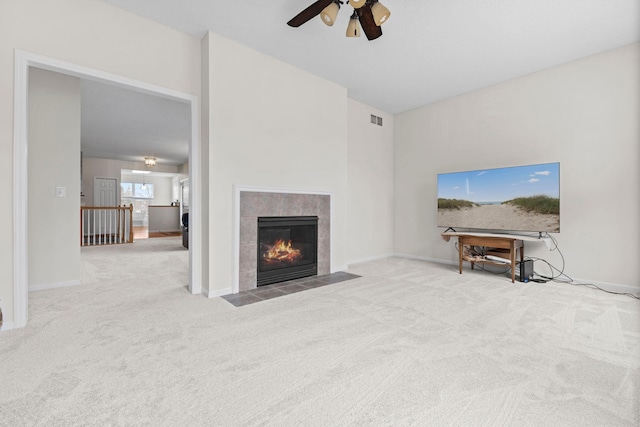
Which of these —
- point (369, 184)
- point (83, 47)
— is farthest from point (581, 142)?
point (83, 47)

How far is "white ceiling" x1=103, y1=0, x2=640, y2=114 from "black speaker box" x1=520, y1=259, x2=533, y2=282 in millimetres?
2514

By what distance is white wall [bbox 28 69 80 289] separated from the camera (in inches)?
128

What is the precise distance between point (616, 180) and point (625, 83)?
1089 mm

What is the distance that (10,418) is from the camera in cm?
127

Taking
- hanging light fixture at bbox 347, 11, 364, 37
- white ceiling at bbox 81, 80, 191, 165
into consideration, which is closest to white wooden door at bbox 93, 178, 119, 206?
white ceiling at bbox 81, 80, 191, 165

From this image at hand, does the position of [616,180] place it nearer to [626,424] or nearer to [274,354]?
[626,424]

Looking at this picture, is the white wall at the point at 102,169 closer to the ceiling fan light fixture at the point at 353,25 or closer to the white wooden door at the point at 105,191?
the white wooden door at the point at 105,191

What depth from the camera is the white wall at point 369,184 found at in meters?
4.96

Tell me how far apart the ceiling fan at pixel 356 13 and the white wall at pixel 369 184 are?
2506 mm

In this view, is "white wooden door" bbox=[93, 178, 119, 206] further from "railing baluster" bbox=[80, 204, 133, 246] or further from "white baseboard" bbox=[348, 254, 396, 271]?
"white baseboard" bbox=[348, 254, 396, 271]

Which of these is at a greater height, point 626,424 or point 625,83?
point 625,83

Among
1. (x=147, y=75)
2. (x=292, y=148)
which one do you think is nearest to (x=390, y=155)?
(x=292, y=148)

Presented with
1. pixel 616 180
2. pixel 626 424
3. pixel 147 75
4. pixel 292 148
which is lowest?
pixel 626 424

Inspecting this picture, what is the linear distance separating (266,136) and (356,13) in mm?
1609
